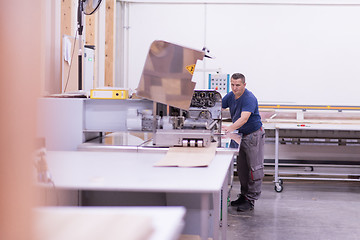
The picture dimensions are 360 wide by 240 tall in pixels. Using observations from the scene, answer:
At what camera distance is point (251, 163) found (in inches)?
178

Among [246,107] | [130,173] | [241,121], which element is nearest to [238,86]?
[246,107]

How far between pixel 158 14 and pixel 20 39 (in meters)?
6.91

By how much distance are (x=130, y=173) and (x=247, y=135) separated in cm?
241

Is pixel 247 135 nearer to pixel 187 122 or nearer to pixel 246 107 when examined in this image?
pixel 246 107

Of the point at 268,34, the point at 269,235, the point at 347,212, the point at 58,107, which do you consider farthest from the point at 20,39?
the point at 268,34

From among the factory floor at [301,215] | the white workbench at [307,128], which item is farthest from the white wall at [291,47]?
the factory floor at [301,215]

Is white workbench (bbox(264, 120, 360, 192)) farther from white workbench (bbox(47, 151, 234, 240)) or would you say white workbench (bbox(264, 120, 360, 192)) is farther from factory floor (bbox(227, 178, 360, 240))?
white workbench (bbox(47, 151, 234, 240))

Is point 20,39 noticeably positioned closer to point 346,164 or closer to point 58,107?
point 58,107

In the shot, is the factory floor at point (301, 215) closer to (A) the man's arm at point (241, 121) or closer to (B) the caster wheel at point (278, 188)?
(B) the caster wheel at point (278, 188)

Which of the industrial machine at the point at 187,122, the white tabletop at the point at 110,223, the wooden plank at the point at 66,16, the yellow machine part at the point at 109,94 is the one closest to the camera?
the white tabletop at the point at 110,223

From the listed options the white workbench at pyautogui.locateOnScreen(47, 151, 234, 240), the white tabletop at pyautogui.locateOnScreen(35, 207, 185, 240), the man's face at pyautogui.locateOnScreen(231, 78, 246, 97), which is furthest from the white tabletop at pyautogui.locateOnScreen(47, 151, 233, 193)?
the man's face at pyautogui.locateOnScreen(231, 78, 246, 97)

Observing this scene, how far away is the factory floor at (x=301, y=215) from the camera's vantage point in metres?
4.00

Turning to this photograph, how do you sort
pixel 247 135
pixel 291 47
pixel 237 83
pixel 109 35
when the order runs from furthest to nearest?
pixel 291 47, pixel 109 35, pixel 247 135, pixel 237 83

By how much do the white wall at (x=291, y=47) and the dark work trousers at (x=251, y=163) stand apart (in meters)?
2.51
